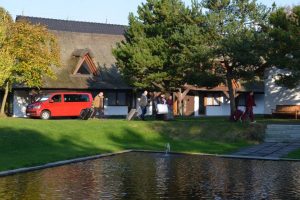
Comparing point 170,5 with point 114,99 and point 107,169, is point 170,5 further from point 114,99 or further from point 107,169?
point 107,169

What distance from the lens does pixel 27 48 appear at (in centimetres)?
3819

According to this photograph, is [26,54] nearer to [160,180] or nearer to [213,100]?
[213,100]

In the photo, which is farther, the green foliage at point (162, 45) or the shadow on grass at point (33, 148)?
the green foliage at point (162, 45)

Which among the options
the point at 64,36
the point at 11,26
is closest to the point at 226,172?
the point at 11,26

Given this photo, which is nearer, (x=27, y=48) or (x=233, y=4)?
(x=233, y=4)

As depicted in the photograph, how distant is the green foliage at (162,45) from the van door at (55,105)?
559 centimetres

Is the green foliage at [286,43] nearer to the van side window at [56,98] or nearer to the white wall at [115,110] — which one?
the van side window at [56,98]

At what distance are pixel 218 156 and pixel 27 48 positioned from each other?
21422 mm

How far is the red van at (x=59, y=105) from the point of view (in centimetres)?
3606

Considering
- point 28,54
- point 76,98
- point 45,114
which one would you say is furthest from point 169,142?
point 28,54

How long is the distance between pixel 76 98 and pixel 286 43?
50.6ft

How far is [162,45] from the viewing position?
38219 mm

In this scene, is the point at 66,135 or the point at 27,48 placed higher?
the point at 27,48

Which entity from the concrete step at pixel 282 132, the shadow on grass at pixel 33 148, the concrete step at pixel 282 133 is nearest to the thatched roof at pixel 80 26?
the shadow on grass at pixel 33 148
